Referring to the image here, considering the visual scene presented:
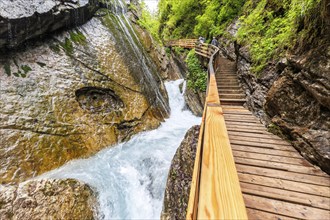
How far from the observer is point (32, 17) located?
20.8ft

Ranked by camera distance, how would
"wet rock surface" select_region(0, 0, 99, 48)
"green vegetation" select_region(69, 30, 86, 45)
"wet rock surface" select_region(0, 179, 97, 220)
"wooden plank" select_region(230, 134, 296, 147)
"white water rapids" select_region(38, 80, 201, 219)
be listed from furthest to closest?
"green vegetation" select_region(69, 30, 86, 45)
"wet rock surface" select_region(0, 0, 99, 48)
"white water rapids" select_region(38, 80, 201, 219)
"wet rock surface" select_region(0, 179, 97, 220)
"wooden plank" select_region(230, 134, 296, 147)

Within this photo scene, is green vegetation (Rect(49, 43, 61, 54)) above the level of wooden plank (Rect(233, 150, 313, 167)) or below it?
above

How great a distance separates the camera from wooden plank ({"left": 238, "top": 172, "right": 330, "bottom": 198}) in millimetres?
1979

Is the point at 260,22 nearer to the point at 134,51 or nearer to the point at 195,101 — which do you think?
the point at 195,101

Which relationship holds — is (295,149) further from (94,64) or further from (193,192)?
(94,64)

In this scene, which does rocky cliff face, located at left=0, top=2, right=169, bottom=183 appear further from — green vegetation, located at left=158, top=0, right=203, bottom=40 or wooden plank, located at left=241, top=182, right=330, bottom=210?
green vegetation, located at left=158, top=0, right=203, bottom=40

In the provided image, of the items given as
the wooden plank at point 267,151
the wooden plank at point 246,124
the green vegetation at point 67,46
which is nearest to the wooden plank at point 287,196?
the wooden plank at point 267,151

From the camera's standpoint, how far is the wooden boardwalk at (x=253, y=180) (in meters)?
1.23

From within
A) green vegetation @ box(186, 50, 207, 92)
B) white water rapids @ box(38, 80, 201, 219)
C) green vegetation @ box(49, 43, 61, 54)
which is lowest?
white water rapids @ box(38, 80, 201, 219)

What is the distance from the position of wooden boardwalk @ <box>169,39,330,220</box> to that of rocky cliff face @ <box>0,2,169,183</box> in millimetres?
5293

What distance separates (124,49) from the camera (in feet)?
31.6

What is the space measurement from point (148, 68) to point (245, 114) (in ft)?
24.7

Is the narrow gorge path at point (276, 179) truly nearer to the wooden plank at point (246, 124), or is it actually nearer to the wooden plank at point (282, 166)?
the wooden plank at point (282, 166)

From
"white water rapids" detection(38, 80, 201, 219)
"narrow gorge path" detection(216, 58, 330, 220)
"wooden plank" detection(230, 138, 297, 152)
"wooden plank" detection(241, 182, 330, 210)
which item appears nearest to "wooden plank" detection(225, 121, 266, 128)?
"narrow gorge path" detection(216, 58, 330, 220)
